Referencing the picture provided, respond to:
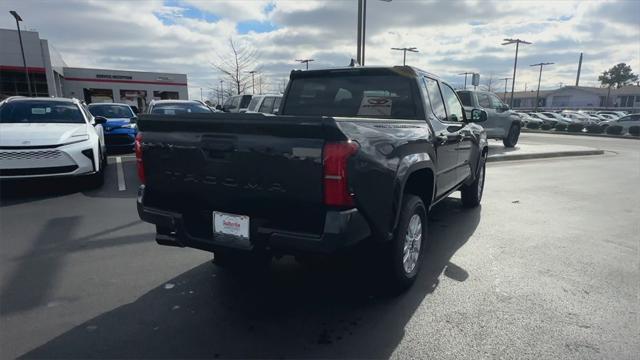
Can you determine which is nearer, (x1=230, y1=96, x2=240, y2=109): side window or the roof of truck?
the roof of truck

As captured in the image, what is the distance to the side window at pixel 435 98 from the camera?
4.25 m

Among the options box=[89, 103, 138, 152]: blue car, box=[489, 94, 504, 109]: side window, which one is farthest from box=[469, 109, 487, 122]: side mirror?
box=[489, 94, 504, 109]: side window

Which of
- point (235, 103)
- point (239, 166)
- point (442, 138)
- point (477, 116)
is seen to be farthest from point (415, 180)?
point (235, 103)

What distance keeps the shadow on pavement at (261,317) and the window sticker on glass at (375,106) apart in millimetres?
1564

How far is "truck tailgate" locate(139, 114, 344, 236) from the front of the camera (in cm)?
245

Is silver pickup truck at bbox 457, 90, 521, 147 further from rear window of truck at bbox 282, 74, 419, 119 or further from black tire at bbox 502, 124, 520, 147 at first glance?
rear window of truck at bbox 282, 74, 419, 119

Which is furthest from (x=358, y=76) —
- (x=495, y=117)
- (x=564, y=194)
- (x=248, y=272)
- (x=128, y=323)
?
(x=495, y=117)

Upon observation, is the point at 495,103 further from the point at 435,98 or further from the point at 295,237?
the point at 295,237

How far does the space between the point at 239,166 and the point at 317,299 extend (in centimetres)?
137

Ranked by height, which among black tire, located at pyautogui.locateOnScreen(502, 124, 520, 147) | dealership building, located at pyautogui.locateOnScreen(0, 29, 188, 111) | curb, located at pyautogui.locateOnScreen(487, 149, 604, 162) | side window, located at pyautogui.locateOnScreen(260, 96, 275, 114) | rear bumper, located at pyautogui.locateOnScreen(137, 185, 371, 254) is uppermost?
dealership building, located at pyautogui.locateOnScreen(0, 29, 188, 111)

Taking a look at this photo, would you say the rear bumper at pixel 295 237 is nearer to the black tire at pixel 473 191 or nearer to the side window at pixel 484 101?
the black tire at pixel 473 191

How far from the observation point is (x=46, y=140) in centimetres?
629

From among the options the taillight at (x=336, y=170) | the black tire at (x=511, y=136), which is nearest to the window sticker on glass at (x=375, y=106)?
the taillight at (x=336, y=170)

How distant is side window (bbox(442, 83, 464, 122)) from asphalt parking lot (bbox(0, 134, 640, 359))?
1.48 m
